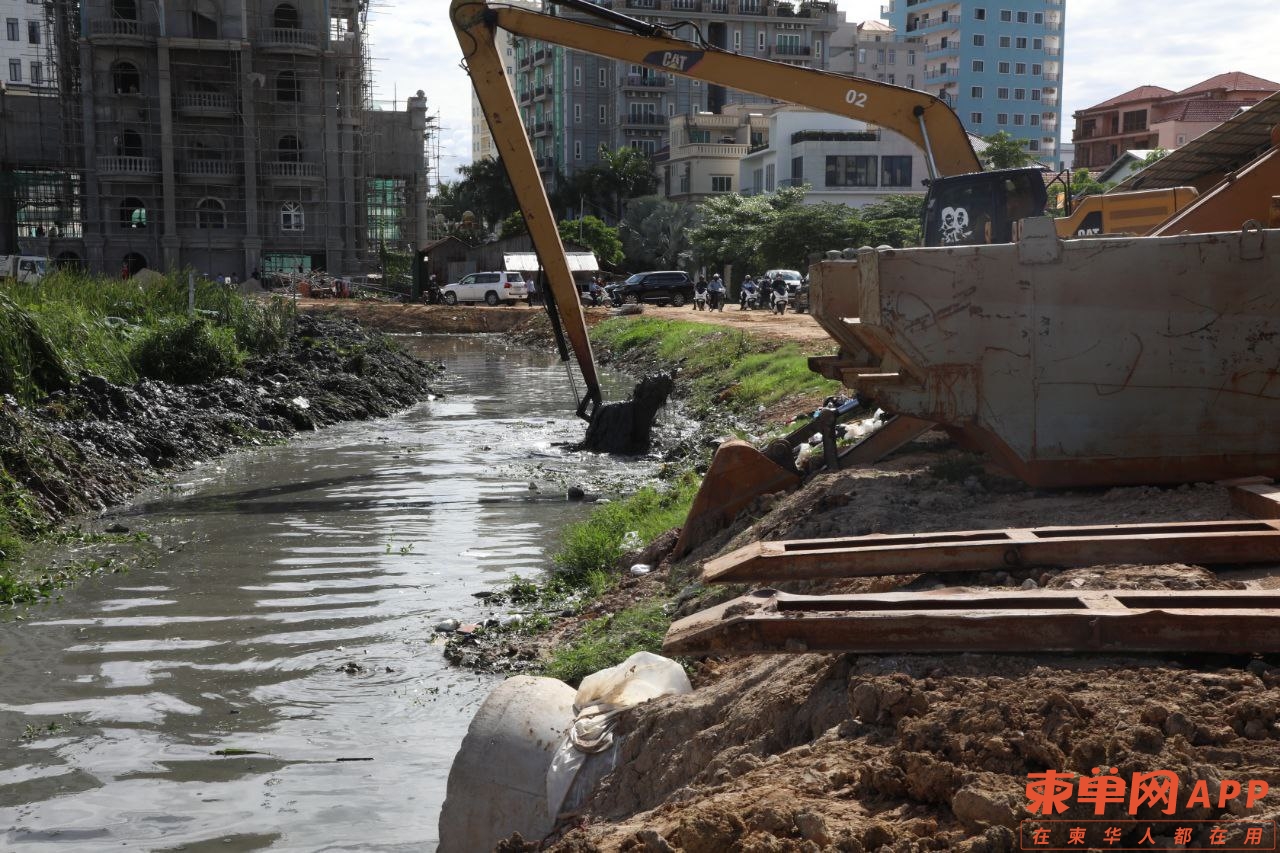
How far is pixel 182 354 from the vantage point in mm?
20328

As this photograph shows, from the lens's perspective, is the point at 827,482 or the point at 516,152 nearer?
the point at 827,482

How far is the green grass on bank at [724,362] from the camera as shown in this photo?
19.4 metres

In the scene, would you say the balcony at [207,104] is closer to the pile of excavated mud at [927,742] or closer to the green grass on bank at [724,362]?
the green grass on bank at [724,362]

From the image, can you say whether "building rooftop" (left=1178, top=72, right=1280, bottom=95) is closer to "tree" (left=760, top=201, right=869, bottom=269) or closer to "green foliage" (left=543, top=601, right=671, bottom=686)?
"tree" (left=760, top=201, right=869, bottom=269)

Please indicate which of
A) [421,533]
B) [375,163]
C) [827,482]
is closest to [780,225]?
[375,163]

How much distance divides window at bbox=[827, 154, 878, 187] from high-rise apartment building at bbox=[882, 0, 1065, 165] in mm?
46561

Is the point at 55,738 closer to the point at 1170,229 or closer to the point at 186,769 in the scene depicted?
the point at 186,769

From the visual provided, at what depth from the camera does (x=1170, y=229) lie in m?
9.15

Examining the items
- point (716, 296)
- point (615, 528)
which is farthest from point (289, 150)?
point (615, 528)

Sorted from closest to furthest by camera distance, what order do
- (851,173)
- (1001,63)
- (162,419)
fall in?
(162,419) → (851,173) → (1001,63)

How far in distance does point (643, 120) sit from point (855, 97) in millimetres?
84961

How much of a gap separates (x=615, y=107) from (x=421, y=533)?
8914 centimetres

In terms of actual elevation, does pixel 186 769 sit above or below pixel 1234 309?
below

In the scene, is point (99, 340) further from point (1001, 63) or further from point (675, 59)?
point (1001, 63)
